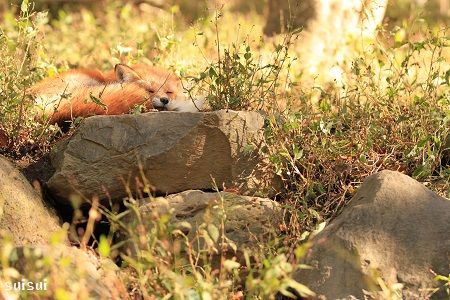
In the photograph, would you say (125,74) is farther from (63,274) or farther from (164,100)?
(63,274)

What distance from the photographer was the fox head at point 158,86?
19.9 ft

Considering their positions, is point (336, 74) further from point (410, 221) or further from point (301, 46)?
point (410, 221)

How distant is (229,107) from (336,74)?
3.21 meters

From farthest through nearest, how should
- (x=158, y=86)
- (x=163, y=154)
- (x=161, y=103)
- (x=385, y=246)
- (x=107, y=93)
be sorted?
1. (x=158, y=86)
2. (x=161, y=103)
3. (x=107, y=93)
4. (x=163, y=154)
5. (x=385, y=246)

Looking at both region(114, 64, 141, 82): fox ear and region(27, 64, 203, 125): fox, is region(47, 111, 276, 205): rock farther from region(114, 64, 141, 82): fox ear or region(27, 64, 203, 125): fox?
region(114, 64, 141, 82): fox ear

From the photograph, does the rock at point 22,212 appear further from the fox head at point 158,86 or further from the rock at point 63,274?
→ the fox head at point 158,86

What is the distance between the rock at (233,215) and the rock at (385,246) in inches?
15.2

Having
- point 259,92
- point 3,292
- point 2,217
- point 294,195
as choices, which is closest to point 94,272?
point 3,292

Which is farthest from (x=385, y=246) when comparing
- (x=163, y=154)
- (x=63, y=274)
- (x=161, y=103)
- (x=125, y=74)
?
(x=125, y=74)

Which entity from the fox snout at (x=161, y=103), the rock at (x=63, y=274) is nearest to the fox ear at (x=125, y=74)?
the fox snout at (x=161, y=103)

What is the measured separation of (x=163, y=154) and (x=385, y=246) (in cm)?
145

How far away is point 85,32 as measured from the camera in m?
10.7

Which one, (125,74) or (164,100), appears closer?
(164,100)

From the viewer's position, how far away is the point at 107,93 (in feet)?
18.1
